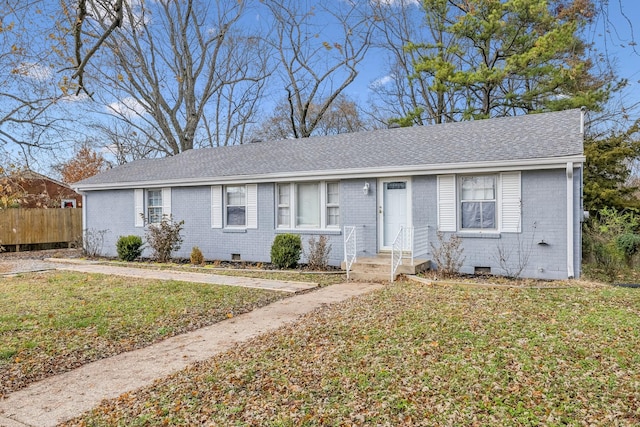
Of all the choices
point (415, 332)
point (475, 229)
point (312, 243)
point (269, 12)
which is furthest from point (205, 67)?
point (415, 332)

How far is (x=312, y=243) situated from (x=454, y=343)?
7.16 meters

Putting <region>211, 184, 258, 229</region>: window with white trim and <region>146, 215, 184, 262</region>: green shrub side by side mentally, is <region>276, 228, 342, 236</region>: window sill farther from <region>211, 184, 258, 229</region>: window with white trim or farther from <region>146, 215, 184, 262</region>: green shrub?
<region>146, 215, 184, 262</region>: green shrub

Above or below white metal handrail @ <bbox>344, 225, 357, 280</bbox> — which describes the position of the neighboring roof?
above

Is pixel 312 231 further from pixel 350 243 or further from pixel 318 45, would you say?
pixel 318 45

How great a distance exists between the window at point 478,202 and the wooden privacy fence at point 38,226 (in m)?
15.3

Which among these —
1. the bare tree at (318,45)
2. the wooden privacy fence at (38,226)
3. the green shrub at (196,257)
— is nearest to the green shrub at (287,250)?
the green shrub at (196,257)

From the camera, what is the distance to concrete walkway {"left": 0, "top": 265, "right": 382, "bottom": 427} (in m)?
3.79

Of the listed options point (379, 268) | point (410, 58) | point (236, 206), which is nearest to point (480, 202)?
point (379, 268)

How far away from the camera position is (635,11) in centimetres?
364

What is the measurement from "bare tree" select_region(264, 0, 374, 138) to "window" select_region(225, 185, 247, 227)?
1256 cm

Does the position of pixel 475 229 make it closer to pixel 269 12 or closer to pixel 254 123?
pixel 269 12

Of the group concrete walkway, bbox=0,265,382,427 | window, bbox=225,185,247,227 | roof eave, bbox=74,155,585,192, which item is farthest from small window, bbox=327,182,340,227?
concrete walkway, bbox=0,265,382,427

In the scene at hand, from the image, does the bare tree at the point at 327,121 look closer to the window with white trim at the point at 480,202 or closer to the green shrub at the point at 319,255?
the green shrub at the point at 319,255

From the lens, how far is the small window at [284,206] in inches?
505
